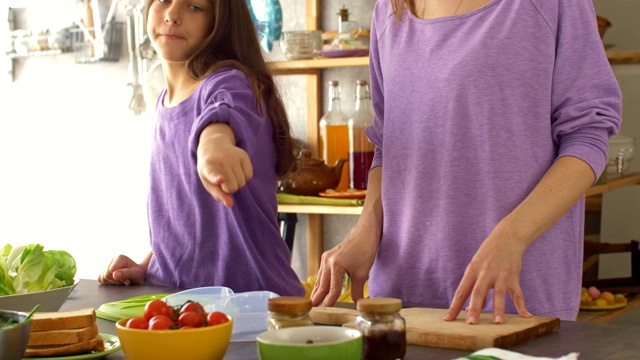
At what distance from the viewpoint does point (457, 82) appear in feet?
4.85

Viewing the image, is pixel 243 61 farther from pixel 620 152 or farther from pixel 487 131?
pixel 620 152

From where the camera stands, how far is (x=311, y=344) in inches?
38.3

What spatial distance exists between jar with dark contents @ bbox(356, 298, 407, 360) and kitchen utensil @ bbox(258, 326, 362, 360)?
0.04m

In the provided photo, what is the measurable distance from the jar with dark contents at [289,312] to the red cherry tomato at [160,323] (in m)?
0.12

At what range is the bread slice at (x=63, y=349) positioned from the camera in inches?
45.2

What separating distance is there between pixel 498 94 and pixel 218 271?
2.10 feet

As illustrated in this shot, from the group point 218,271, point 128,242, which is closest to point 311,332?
point 218,271

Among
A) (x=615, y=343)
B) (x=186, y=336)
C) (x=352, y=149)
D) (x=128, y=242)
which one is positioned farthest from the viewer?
(x=128, y=242)

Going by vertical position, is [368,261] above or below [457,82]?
below

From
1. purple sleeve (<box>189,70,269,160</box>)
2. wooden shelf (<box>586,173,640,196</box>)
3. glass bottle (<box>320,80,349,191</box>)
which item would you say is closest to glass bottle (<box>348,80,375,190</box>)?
glass bottle (<box>320,80,349,191</box>)

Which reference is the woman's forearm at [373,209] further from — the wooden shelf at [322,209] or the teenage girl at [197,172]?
the wooden shelf at [322,209]

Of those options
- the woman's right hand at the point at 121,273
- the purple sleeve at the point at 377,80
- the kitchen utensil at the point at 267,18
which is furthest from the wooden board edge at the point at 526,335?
the kitchen utensil at the point at 267,18

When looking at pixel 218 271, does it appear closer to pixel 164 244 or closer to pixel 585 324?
pixel 164 244

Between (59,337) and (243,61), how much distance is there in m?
0.91
